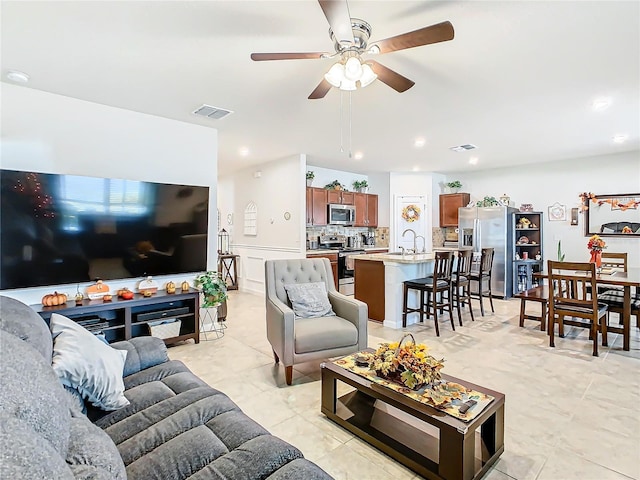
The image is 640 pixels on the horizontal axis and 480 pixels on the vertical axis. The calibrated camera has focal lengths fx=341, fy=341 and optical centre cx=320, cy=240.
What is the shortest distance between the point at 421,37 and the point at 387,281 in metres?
3.20

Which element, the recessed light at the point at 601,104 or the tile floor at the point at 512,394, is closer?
the tile floor at the point at 512,394

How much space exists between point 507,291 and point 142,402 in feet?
21.7

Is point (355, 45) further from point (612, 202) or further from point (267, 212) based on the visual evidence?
point (612, 202)

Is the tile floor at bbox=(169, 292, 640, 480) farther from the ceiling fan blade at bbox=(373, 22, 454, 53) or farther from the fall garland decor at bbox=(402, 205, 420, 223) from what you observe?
the fall garland decor at bbox=(402, 205, 420, 223)

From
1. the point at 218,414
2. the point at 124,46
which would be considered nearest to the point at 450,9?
the point at 124,46

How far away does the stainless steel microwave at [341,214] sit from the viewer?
6.99 m

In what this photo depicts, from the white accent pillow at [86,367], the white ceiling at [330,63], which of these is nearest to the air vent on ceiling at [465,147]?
the white ceiling at [330,63]

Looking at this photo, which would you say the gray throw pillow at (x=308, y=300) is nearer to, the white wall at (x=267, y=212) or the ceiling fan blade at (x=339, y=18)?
the ceiling fan blade at (x=339, y=18)

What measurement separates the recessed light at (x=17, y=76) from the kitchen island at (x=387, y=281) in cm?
406

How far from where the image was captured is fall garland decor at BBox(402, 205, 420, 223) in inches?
306

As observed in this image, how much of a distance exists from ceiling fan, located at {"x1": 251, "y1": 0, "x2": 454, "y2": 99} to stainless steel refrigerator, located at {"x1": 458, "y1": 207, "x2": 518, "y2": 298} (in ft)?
16.7

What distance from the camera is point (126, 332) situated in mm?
3420

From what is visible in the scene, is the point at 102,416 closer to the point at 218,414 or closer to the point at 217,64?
the point at 218,414

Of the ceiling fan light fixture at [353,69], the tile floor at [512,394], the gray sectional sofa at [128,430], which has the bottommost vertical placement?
the tile floor at [512,394]
